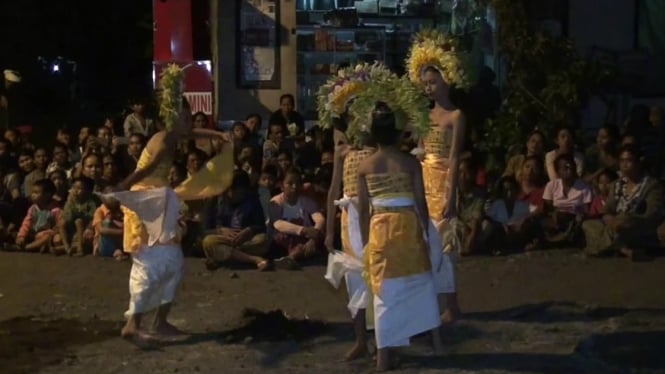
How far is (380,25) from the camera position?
19.2 metres

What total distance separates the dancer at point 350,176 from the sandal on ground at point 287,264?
333 centimetres

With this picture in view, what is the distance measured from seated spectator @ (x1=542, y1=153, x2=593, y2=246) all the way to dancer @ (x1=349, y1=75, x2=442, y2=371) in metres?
4.66

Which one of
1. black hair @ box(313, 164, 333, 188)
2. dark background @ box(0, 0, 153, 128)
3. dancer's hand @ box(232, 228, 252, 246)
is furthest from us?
dark background @ box(0, 0, 153, 128)

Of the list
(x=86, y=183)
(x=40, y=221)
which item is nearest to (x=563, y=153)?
(x=86, y=183)

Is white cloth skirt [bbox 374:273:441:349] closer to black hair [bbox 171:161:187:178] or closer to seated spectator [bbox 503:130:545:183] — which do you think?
black hair [bbox 171:161:187:178]

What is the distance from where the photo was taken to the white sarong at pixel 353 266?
891cm

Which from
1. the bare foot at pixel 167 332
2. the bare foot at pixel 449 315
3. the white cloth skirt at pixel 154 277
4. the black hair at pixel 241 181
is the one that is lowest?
the bare foot at pixel 167 332

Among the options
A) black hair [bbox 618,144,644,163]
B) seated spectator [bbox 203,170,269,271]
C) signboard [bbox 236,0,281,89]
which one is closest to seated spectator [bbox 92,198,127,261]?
seated spectator [bbox 203,170,269,271]

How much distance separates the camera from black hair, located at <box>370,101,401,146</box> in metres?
8.39

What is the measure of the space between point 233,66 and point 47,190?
16.4 ft

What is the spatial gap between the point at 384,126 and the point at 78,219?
5835 millimetres

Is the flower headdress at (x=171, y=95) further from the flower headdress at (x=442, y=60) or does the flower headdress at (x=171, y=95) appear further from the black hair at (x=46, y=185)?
the black hair at (x=46, y=185)

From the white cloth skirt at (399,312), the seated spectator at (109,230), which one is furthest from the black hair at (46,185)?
the white cloth skirt at (399,312)

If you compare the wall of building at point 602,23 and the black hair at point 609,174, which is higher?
the wall of building at point 602,23
